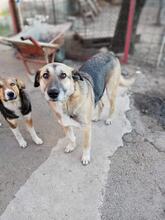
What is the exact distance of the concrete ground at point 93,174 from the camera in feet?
7.77

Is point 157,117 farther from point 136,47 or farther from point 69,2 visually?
point 69,2

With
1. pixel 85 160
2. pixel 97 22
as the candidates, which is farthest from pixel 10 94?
pixel 97 22

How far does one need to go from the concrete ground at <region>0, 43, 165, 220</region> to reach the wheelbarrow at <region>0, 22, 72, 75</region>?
1072mm

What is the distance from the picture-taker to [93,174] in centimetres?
270

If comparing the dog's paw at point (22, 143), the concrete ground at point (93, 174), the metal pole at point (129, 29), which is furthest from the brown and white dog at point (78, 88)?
the metal pole at point (129, 29)

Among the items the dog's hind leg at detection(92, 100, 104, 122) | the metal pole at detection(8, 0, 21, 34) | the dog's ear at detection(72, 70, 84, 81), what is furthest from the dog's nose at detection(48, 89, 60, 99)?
the metal pole at detection(8, 0, 21, 34)

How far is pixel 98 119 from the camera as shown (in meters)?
3.45

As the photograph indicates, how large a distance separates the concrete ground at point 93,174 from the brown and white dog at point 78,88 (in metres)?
0.24

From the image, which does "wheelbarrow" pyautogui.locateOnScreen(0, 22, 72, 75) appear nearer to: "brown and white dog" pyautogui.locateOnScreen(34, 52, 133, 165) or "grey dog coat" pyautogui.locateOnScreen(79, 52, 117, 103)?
"grey dog coat" pyautogui.locateOnScreen(79, 52, 117, 103)

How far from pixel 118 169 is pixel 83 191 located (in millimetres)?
504

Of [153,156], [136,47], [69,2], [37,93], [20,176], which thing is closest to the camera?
[20,176]

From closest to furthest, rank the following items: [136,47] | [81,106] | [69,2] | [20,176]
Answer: [81,106] < [20,176] < [136,47] < [69,2]

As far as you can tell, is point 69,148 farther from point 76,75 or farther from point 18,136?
point 76,75

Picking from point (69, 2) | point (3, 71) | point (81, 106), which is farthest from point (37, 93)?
point (69, 2)
